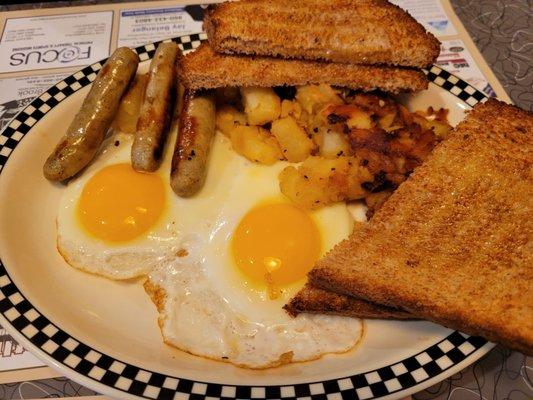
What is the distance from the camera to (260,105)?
7.66 feet

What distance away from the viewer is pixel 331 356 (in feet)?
6.10

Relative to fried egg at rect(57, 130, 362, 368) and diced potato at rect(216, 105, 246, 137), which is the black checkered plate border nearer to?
fried egg at rect(57, 130, 362, 368)

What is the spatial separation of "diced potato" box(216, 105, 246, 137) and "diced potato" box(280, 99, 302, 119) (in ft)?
0.71

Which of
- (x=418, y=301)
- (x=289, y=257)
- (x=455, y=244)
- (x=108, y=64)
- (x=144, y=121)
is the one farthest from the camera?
(x=108, y=64)

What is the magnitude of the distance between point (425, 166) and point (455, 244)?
395mm

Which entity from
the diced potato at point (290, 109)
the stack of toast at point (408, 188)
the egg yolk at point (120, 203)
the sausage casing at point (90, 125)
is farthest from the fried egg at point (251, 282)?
the sausage casing at point (90, 125)

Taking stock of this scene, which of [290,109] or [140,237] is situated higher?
[290,109]

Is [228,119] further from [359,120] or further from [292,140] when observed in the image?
[359,120]

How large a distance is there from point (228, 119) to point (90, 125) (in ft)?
2.22

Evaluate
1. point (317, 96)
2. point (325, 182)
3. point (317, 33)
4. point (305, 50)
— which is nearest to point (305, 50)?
point (305, 50)

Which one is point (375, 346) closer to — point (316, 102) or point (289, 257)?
Result: point (289, 257)

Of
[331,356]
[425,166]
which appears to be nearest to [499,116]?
[425,166]

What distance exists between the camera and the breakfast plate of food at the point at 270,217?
5.72ft

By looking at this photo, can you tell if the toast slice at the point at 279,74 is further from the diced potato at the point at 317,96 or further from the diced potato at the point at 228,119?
the diced potato at the point at 228,119
